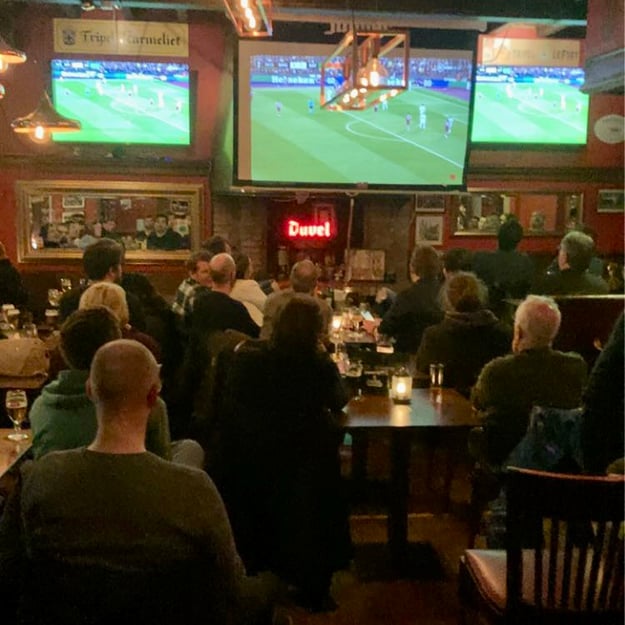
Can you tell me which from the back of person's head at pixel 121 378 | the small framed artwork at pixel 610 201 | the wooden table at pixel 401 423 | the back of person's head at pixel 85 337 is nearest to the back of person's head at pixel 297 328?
the wooden table at pixel 401 423

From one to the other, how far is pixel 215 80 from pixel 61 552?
20.9 ft

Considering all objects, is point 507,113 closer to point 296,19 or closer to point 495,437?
point 296,19

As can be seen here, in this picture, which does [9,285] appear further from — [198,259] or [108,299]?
[108,299]

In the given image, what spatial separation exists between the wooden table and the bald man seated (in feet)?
5.33

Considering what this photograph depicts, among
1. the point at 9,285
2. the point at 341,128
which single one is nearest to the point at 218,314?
the point at 9,285

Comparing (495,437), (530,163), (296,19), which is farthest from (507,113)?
(495,437)

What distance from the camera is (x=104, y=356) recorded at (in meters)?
2.00

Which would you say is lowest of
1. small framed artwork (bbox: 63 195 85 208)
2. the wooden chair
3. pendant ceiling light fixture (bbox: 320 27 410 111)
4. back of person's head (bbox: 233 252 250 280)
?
the wooden chair

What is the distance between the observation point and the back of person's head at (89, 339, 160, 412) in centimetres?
196

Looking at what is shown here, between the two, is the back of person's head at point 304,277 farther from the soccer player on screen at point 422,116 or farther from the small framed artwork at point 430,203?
the small framed artwork at point 430,203

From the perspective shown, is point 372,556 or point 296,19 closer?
point 372,556

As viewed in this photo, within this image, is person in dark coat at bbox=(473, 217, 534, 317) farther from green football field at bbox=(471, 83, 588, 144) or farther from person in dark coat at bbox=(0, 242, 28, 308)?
person in dark coat at bbox=(0, 242, 28, 308)

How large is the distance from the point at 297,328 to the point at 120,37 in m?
5.17

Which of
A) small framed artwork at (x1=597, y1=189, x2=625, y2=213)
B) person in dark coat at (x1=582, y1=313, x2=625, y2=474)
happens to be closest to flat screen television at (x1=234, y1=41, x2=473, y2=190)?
small framed artwork at (x1=597, y1=189, x2=625, y2=213)
